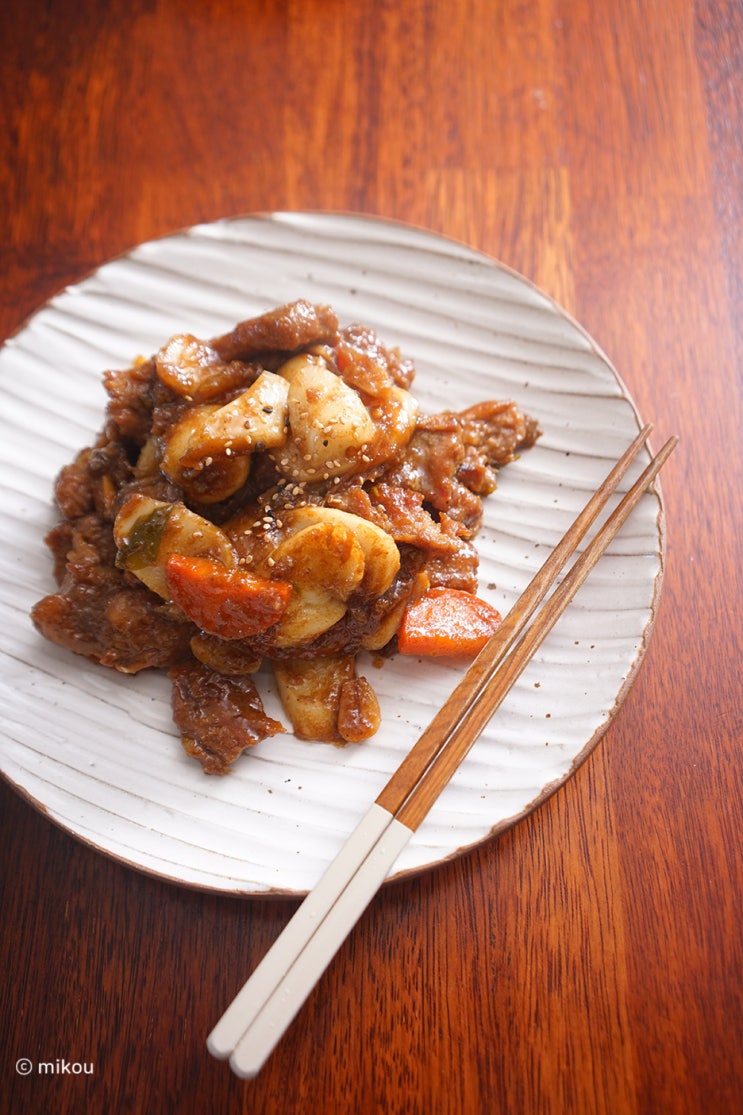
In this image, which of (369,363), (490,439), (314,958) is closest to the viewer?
(314,958)

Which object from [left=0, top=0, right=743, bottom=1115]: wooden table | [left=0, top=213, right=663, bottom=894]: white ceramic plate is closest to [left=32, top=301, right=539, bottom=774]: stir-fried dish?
[left=0, top=213, right=663, bottom=894]: white ceramic plate

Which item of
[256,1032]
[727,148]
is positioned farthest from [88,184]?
[256,1032]

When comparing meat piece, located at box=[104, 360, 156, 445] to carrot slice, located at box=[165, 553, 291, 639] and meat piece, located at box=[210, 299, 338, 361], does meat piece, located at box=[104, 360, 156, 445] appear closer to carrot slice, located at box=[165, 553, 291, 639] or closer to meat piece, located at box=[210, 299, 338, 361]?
meat piece, located at box=[210, 299, 338, 361]

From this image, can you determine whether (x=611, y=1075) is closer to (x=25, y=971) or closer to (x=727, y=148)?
(x=25, y=971)

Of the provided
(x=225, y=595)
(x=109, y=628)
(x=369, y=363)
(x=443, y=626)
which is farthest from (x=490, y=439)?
→ (x=109, y=628)

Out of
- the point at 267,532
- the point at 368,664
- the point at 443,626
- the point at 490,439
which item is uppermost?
the point at 490,439

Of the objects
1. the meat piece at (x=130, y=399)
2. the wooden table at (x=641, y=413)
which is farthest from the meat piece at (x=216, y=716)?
the meat piece at (x=130, y=399)

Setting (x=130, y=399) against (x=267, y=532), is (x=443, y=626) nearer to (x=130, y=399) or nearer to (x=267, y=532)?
(x=267, y=532)
